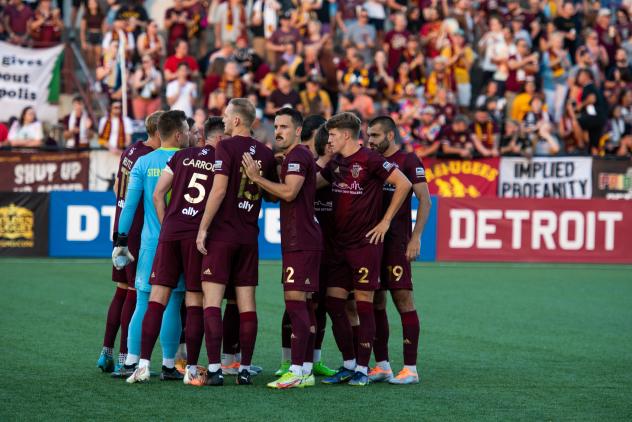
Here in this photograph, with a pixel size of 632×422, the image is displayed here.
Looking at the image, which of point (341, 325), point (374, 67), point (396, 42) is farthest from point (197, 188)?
point (396, 42)

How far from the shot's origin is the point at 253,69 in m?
23.0

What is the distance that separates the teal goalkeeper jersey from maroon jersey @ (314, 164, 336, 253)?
125cm

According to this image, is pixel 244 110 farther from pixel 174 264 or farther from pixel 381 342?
pixel 381 342

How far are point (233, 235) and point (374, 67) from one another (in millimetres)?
15731

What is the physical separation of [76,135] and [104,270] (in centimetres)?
412

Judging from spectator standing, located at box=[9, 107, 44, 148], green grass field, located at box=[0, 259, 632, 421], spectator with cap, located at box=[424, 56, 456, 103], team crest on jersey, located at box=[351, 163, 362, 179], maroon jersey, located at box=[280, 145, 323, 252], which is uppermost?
spectator with cap, located at box=[424, 56, 456, 103]

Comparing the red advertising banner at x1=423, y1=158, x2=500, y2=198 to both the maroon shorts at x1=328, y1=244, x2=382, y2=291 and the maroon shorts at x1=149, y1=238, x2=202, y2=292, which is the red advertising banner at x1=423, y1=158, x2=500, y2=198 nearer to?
the maroon shorts at x1=328, y1=244, x2=382, y2=291

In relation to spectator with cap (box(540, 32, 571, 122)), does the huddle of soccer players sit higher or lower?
lower

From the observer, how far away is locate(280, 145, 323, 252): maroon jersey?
8781mm

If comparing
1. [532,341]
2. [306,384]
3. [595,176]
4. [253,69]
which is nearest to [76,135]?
[253,69]

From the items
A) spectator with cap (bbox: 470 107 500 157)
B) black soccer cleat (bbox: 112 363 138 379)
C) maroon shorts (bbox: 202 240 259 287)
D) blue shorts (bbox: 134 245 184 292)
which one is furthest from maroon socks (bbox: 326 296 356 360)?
spectator with cap (bbox: 470 107 500 157)

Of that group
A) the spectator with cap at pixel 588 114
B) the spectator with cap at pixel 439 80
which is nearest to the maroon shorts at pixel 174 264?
the spectator with cap at pixel 439 80

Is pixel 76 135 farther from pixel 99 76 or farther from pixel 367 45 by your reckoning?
pixel 367 45

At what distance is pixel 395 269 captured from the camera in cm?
923
